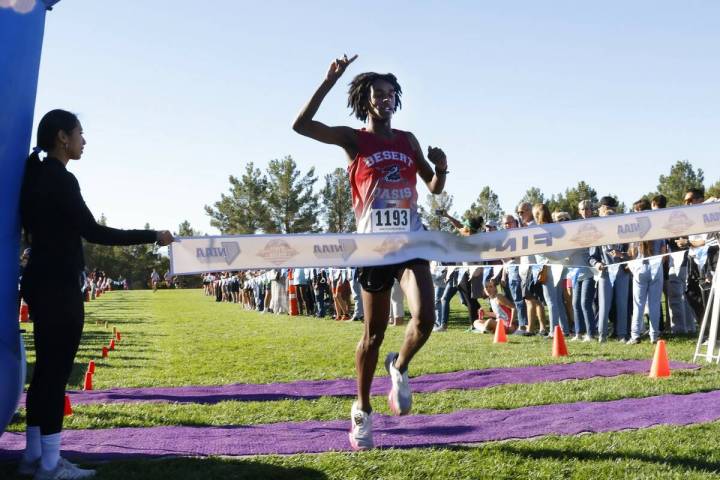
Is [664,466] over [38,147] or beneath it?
beneath

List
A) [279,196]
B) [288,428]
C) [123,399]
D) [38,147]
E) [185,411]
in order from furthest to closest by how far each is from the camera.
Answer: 1. [279,196]
2. [123,399]
3. [185,411]
4. [288,428]
5. [38,147]

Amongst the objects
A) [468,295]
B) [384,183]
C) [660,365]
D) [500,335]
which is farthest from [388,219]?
[468,295]

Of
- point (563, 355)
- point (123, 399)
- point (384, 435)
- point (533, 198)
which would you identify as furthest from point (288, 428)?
point (533, 198)

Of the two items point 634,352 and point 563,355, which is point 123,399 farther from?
point 634,352

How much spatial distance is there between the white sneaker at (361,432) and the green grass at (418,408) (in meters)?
0.15

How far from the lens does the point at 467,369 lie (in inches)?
347

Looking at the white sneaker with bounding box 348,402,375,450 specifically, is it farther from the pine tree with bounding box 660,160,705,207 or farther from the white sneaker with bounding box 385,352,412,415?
the pine tree with bounding box 660,160,705,207

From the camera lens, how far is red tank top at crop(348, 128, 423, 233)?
500 centimetres

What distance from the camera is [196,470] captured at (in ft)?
14.2

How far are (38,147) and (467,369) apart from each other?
5.85 metres

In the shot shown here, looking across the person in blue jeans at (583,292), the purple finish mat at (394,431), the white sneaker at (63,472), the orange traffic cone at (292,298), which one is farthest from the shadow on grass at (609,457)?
the orange traffic cone at (292,298)

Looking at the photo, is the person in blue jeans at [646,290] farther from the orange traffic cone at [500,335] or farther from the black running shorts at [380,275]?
the black running shorts at [380,275]

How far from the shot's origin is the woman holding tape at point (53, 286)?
13.7 feet

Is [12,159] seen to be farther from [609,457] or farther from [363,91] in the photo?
[609,457]
